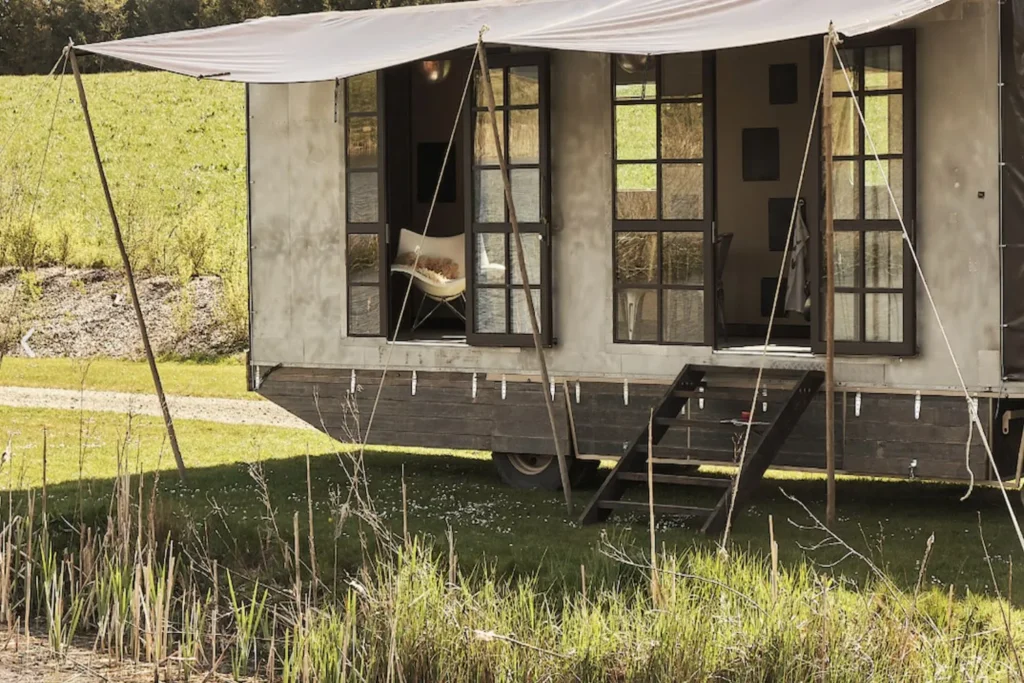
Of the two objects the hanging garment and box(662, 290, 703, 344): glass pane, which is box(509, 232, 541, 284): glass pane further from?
the hanging garment

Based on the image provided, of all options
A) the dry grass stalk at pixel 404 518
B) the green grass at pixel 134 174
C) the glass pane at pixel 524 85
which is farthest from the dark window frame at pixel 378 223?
the green grass at pixel 134 174

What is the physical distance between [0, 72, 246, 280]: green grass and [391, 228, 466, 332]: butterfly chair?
6368 mm

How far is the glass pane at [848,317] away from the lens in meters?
8.35

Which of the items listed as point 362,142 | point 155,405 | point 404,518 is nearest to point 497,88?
point 362,142

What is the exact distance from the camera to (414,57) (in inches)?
313

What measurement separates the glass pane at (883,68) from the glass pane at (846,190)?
0.40 meters

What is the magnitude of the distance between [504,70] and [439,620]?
433 cm

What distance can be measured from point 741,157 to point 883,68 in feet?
7.98

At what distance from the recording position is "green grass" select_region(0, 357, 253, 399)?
14.4 metres

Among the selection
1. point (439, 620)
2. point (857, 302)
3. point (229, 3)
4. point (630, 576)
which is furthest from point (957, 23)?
point (229, 3)

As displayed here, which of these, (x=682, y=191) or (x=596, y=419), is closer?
(x=682, y=191)

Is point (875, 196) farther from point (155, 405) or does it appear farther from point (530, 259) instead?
point (155, 405)

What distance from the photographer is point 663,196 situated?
885cm

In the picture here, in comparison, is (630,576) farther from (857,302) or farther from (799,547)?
(857,302)
